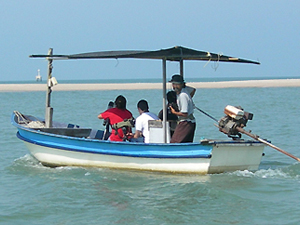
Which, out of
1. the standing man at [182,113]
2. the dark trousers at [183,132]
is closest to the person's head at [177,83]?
the standing man at [182,113]

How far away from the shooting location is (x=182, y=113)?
875 centimetres

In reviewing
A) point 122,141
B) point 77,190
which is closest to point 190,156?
point 122,141

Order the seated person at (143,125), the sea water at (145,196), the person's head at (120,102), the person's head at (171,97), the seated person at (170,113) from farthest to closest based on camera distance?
1. the person's head at (120,102)
2. the seated person at (143,125)
3. the person's head at (171,97)
4. the seated person at (170,113)
5. the sea water at (145,196)

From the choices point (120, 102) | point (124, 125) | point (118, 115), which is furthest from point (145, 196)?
point (120, 102)

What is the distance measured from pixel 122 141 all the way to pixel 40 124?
3008 mm

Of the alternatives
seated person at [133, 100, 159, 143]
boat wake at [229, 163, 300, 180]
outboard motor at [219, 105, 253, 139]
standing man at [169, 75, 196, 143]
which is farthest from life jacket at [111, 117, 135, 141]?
boat wake at [229, 163, 300, 180]

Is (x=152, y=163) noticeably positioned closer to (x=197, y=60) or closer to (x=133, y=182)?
(x=133, y=182)

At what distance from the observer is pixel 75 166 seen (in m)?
10.0

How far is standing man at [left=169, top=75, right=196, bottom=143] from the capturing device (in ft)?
28.7

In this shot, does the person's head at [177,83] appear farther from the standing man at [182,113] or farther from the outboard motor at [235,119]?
the outboard motor at [235,119]

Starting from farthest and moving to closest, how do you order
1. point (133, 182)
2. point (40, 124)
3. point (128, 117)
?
1. point (40, 124)
2. point (128, 117)
3. point (133, 182)

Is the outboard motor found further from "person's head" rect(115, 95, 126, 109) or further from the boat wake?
"person's head" rect(115, 95, 126, 109)

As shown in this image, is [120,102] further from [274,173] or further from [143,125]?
[274,173]

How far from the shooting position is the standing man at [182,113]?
8.74 m
